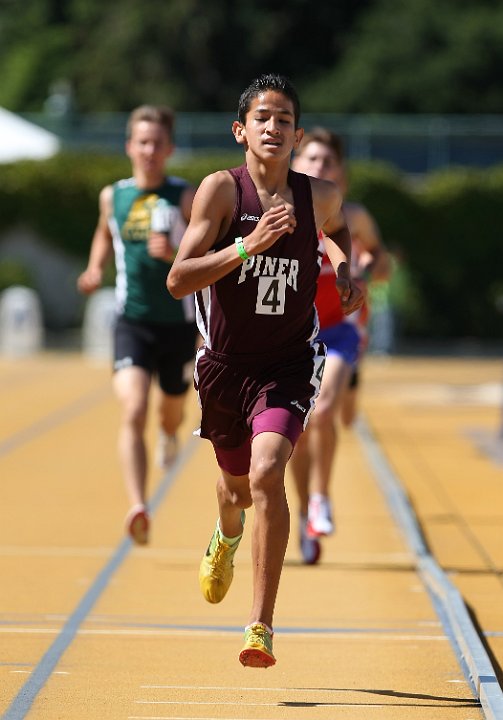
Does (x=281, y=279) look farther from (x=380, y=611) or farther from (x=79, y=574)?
(x=79, y=574)

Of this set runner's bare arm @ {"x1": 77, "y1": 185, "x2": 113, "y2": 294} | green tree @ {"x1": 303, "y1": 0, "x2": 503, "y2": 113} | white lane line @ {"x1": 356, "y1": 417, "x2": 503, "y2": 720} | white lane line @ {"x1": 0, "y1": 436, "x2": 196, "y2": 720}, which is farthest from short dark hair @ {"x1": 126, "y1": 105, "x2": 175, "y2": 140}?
green tree @ {"x1": 303, "y1": 0, "x2": 503, "y2": 113}

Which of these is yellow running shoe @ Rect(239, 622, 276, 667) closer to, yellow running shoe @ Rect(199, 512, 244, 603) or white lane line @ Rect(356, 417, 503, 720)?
white lane line @ Rect(356, 417, 503, 720)

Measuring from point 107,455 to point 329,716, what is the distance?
351 inches

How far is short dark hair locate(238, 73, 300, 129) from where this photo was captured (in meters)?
5.95

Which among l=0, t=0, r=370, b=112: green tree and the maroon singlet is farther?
l=0, t=0, r=370, b=112: green tree

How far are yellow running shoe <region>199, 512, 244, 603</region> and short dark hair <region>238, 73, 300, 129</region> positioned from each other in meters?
1.64

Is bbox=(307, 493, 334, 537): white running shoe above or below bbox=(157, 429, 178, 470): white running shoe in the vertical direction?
below

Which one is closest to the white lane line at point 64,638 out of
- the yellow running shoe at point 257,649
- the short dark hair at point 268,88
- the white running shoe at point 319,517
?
the yellow running shoe at point 257,649

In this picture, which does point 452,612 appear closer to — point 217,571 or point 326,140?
point 217,571

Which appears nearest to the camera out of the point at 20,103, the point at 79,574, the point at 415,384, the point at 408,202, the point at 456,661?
the point at 456,661

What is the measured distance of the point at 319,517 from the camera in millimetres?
8578

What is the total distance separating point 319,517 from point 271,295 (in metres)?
2.85

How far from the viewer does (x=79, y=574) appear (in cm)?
834

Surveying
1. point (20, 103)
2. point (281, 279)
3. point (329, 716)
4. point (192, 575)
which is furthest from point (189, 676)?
point (20, 103)
